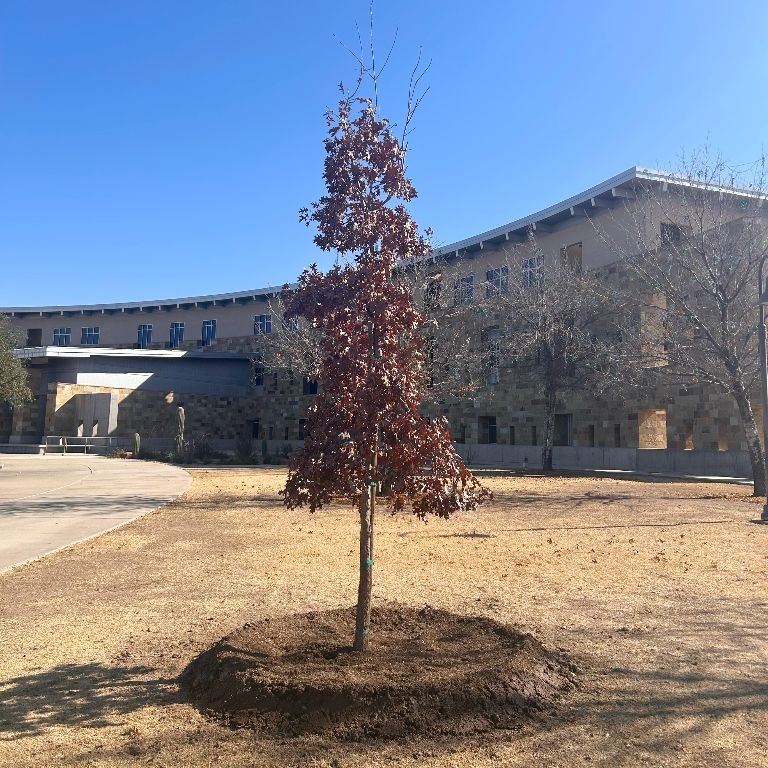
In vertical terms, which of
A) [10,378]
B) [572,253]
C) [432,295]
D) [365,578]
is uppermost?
[572,253]

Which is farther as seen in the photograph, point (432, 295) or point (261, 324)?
point (261, 324)

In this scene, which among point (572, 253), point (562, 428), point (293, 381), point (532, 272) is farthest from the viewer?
point (293, 381)

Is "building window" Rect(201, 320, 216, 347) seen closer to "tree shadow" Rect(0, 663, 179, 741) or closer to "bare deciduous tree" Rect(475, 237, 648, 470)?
"bare deciduous tree" Rect(475, 237, 648, 470)

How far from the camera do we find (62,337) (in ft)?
206

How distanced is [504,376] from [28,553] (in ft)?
101

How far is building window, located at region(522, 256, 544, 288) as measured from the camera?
98.8ft

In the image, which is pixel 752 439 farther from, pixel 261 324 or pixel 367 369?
pixel 261 324

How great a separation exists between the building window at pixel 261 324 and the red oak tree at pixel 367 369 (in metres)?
49.2

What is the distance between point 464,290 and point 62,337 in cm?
4596

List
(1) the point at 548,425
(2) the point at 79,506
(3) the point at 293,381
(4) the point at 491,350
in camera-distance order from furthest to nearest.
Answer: (3) the point at 293,381 → (4) the point at 491,350 → (1) the point at 548,425 → (2) the point at 79,506

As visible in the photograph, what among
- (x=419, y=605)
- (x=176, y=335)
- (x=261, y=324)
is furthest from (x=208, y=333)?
(x=419, y=605)

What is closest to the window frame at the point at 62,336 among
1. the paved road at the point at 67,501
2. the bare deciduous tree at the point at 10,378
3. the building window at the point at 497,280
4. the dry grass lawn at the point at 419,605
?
the bare deciduous tree at the point at 10,378

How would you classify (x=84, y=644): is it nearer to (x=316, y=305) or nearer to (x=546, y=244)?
(x=316, y=305)

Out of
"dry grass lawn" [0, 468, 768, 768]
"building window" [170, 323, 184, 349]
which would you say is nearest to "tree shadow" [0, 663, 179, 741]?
"dry grass lawn" [0, 468, 768, 768]
